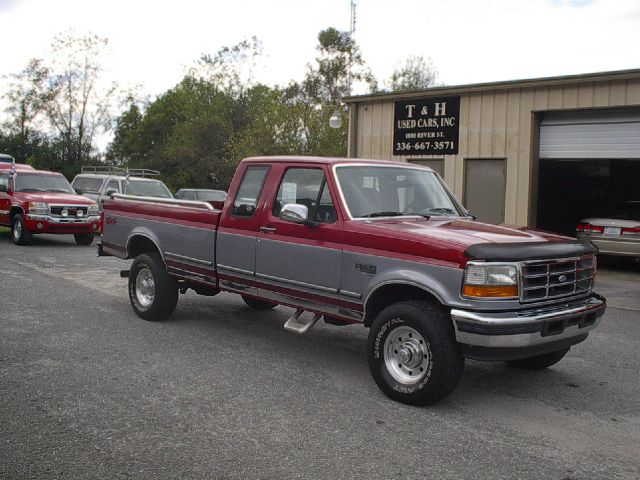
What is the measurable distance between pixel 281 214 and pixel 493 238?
2.05m

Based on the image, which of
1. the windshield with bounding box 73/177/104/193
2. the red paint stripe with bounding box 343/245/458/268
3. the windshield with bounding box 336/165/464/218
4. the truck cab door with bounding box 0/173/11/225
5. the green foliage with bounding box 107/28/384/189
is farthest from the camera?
the green foliage with bounding box 107/28/384/189

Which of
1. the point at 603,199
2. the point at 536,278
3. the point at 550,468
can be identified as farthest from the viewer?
the point at 603,199

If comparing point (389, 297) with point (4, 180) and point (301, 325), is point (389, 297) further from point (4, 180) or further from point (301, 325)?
point (4, 180)

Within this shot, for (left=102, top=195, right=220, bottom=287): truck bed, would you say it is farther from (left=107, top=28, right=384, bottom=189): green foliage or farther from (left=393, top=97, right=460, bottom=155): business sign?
(left=107, top=28, right=384, bottom=189): green foliage

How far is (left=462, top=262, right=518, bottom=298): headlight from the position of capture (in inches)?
195

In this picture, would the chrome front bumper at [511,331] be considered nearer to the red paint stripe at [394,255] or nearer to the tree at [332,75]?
the red paint stripe at [394,255]

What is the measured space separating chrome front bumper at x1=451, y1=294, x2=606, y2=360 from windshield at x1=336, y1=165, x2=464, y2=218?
1.48 meters

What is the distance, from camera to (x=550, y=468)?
163 inches

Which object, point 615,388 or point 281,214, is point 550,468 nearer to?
point 615,388

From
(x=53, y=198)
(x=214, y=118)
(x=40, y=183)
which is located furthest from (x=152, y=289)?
(x=214, y=118)

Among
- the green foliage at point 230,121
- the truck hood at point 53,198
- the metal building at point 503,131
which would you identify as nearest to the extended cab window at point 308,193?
the metal building at point 503,131

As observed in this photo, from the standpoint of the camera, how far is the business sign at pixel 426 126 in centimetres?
1623

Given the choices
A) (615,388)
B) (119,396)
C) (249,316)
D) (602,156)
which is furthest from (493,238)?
(602,156)

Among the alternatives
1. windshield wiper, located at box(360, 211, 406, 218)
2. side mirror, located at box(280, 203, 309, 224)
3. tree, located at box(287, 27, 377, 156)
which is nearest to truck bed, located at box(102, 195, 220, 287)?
side mirror, located at box(280, 203, 309, 224)
